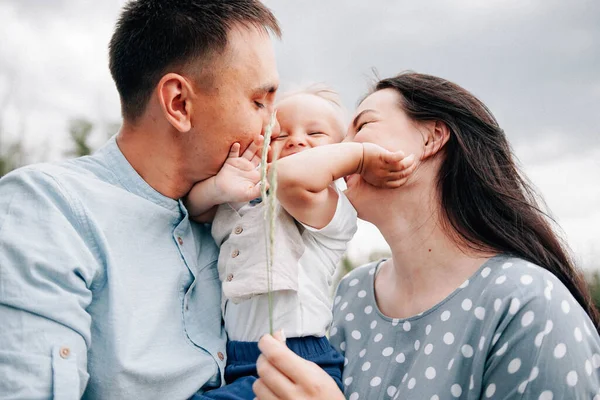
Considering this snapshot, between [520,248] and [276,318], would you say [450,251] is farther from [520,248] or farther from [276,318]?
[276,318]

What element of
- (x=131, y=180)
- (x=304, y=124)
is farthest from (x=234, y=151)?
(x=304, y=124)

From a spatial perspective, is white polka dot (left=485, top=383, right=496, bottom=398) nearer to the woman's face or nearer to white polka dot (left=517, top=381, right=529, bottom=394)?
white polka dot (left=517, top=381, right=529, bottom=394)

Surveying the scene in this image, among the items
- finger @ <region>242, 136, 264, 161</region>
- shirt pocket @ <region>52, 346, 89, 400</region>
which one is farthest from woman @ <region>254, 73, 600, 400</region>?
shirt pocket @ <region>52, 346, 89, 400</region>

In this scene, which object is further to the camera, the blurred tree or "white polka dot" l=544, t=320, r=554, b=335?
the blurred tree

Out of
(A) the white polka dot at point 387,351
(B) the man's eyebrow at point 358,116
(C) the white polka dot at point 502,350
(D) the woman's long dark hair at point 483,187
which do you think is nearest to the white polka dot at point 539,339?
(C) the white polka dot at point 502,350

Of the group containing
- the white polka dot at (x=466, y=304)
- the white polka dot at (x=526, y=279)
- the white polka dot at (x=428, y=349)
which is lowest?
the white polka dot at (x=428, y=349)

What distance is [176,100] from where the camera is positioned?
270 centimetres

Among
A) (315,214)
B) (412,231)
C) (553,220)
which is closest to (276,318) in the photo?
(315,214)

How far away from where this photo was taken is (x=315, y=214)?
8.70ft

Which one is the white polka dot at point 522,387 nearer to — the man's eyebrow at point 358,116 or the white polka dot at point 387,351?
the white polka dot at point 387,351

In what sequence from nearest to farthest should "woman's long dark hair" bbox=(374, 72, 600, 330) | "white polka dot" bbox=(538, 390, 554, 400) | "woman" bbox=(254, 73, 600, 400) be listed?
"white polka dot" bbox=(538, 390, 554, 400), "woman" bbox=(254, 73, 600, 400), "woman's long dark hair" bbox=(374, 72, 600, 330)

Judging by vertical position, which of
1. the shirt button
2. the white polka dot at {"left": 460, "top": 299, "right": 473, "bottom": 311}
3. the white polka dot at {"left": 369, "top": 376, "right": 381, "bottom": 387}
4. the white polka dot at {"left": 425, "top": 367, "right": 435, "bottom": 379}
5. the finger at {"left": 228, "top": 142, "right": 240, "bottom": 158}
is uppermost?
the finger at {"left": 228, "top": 142, "right": 240, "bottom": 158}

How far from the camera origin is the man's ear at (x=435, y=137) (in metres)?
3.04

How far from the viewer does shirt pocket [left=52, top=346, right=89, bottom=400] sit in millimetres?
1997
